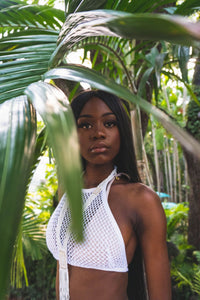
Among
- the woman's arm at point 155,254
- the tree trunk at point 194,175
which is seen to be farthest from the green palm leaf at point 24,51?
the tree trunk at point 194,175

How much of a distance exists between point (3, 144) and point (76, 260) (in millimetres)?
714

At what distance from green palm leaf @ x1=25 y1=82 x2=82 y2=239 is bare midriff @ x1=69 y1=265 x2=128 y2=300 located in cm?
70

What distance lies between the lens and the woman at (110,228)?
0.86 m

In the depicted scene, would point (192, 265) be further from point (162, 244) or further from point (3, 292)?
point (3, 292)

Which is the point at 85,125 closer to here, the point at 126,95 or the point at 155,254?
the point at 155,254

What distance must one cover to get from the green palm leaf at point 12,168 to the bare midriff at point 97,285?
682 millimetres

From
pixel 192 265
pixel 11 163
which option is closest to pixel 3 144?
pixel 11 163

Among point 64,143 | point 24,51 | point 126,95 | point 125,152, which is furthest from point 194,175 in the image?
point 64,143

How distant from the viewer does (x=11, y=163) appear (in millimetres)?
266

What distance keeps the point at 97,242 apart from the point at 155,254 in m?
0.17

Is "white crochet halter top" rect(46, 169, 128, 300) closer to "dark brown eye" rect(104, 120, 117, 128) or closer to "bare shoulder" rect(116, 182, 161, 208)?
"bare shoulder" rect(116, 182, 161, 208)

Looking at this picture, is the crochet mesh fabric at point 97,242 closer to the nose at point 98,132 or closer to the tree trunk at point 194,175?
the nose at point 98,132

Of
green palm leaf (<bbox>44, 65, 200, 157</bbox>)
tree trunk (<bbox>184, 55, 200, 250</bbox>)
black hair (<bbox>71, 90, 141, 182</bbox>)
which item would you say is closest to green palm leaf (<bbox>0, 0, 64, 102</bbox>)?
green palm leaf (<bbox>44, 65, 200, 157</bbox>)

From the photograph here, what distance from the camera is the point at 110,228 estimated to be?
2.92 ft
